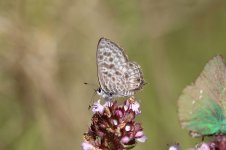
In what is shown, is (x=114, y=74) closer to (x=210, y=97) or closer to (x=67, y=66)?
(x=210, y=97)

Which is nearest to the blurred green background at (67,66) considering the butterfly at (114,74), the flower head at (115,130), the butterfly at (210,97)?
the butterfly at (114,74)

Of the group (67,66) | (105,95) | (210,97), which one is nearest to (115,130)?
(105,95)

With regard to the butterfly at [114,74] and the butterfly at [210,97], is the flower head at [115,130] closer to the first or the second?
the butterfly at [114,74]

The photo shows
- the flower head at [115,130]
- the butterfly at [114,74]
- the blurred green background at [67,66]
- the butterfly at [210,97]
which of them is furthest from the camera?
the blurred green background at [67,66]

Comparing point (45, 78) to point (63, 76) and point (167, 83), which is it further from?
point (167, 83)

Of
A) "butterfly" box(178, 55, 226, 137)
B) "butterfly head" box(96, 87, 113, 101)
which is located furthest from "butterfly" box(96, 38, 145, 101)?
"butterfly" box(178, 55, 226, 137)

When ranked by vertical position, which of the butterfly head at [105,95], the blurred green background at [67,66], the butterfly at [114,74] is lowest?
the butterfly head at [105,95]
